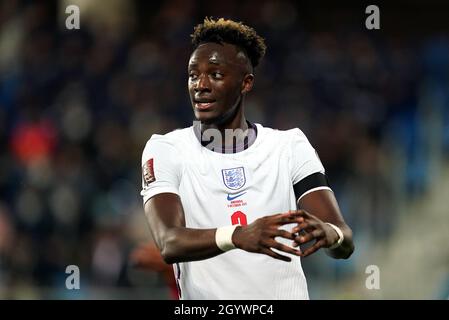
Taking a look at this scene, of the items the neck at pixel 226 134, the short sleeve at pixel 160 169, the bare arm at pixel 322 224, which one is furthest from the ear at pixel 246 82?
the bare arm at pixel 322 224

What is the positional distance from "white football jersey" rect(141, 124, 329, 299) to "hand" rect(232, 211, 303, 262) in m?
0.50

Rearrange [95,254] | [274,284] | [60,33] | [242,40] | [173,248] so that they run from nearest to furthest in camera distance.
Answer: [173,248], [274,284], [242,40], [95,254], [60,33]

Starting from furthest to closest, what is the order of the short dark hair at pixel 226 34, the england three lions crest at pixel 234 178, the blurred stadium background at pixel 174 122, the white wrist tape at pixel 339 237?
the blurred stadium background at pixel 174 122 < the short dark hair at pixel 226 34 < the england three lions crest at pixel 234 178 < the white wrist tape at pixel 339 237

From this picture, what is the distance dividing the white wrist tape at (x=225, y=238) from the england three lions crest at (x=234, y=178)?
512 mm

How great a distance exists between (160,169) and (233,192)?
376mm

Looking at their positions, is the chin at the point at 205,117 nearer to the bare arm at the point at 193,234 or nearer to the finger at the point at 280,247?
the bare arm at the point at 193,234

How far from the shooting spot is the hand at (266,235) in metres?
3.26

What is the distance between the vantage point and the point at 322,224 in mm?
3500

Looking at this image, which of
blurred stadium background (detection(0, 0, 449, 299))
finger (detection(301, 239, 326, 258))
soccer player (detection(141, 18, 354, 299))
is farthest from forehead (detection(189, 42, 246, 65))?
blurred stadium background (detection(0, 0, 449, 299))

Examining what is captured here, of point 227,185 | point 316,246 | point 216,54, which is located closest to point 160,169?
point 227,185
